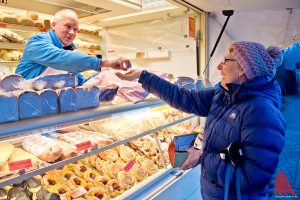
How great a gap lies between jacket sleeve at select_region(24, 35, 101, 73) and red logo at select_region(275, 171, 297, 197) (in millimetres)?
3022

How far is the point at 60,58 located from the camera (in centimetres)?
175

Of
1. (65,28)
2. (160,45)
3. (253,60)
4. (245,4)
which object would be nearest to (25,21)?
(65,28)

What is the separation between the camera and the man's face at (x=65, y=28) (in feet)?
7.19

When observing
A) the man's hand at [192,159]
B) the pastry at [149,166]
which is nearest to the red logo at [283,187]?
the pastry at [149,166]

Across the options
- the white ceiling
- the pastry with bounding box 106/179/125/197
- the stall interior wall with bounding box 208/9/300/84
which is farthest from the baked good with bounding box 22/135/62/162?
the stall interior wall with bounding box 208/9/300/84

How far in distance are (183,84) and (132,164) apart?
850 millimetres

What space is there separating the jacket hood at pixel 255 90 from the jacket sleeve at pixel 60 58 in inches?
33.5

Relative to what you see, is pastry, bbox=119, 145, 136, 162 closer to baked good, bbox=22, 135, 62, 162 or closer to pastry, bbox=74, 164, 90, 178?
pastry, bbox=74, 164, 90, 178

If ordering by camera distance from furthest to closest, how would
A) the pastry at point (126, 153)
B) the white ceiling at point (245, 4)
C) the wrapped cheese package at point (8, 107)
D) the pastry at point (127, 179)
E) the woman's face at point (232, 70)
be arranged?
the white ceiling at point (245, 4)
the pastry at point (126, 153)
the pastry at point (127, 179)
the woman's face at point (232, 70)
the wrapped cheese package at point (8, 107)

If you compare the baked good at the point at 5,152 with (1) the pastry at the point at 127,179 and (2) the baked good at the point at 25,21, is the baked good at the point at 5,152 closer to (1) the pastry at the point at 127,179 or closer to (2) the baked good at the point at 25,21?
(1) the pastry at the point at 127,179

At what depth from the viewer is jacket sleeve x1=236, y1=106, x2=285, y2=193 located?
142 cm

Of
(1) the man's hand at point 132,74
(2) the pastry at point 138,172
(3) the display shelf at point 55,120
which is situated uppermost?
(1) the man's hand at point 132,74

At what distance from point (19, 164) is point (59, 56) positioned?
72 centimetres

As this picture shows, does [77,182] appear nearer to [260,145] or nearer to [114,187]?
[114,187]
